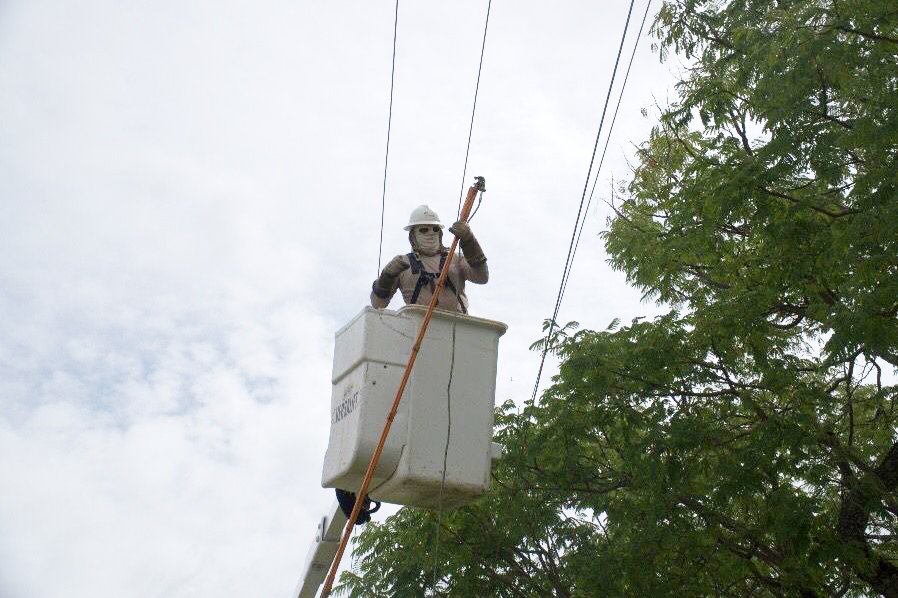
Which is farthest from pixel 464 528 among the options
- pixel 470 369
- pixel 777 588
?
pixel 470 369

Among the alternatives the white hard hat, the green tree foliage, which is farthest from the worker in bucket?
the green tree foliage

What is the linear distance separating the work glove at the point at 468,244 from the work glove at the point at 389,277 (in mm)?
461

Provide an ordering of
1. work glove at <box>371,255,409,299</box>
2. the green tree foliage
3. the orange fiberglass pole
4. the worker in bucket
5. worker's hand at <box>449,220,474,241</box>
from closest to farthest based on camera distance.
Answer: the orange fiberglass pole
worker's hand at <box>449,220,474,241</box>
the worker in bucket
work glove at <box>371,255,409,299</box>
the green tree foliage

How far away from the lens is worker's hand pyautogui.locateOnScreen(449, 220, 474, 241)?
20.6ft

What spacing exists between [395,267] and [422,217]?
345mm

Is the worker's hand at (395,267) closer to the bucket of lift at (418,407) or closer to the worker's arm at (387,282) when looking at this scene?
the worker's arm at (387,282)

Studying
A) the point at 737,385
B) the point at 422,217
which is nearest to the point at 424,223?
the point at 422,217

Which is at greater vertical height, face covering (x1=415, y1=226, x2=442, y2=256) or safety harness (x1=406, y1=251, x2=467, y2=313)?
face covering (x1=415, y1=226, x2=442, y2=256)

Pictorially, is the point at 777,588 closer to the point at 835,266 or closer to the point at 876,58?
the point at 835,266

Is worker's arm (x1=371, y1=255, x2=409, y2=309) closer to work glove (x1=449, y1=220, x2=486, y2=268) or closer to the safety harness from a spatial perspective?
the safety harness

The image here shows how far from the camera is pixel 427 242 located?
22.9 feet

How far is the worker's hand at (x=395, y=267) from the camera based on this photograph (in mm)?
6863

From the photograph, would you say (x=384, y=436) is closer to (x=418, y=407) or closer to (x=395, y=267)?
(x=418, y=407)

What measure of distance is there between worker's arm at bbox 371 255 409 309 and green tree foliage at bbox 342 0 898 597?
319 cm
